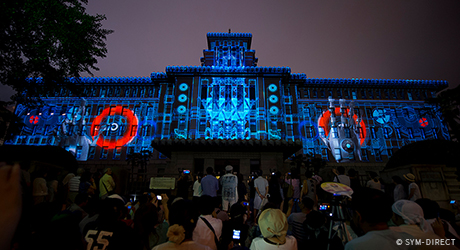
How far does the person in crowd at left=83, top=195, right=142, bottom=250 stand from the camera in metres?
3.28

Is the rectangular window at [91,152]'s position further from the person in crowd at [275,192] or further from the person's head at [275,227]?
the person's head at [275,227]

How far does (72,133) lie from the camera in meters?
40.0

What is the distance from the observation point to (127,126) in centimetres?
4097

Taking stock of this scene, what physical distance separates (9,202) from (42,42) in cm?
1513

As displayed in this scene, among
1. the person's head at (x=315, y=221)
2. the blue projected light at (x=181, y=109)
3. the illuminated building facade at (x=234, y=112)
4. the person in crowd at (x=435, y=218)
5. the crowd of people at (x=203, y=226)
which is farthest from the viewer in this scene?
the blue projected light at (x=181, y=109)

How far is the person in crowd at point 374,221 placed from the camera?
2586 millimetres

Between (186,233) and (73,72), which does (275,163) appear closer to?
(73,72)

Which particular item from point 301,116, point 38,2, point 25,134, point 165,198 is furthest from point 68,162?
point 301,116

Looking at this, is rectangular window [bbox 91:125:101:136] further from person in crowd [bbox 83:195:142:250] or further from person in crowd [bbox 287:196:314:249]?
person in crowd [bbox 287:196:314:249]

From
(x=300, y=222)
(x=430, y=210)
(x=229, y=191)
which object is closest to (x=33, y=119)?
(x=229, y=191)

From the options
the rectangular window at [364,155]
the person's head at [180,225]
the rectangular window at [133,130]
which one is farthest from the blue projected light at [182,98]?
the person's head at [180,225]

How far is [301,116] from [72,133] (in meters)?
41.2

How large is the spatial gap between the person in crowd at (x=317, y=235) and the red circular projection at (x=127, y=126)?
40.2 m

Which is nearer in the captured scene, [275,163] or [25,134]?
[275,163]
